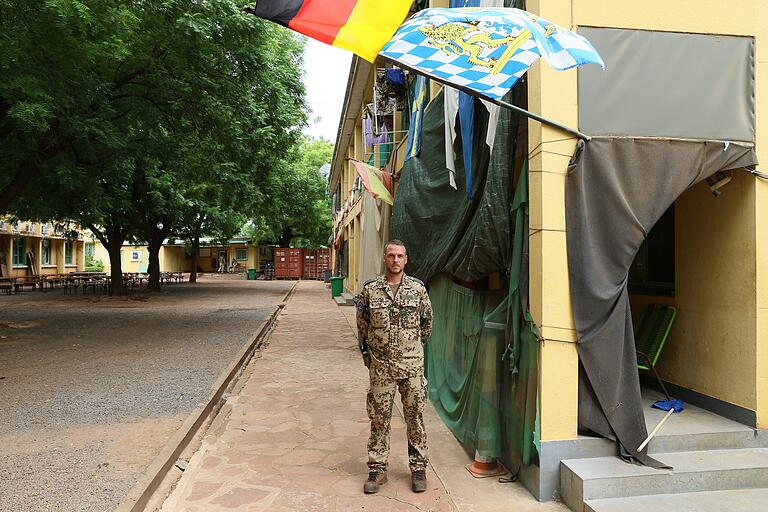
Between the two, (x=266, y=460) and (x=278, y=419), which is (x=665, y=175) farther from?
(x=278, y=419)

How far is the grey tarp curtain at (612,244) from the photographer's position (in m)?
4.12

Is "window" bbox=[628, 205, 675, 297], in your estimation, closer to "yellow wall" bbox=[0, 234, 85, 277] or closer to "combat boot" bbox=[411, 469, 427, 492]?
"combat boot" bbox=[411, 469, 427, 492]

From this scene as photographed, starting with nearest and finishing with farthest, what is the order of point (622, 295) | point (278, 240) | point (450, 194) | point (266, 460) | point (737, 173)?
point (622, 295) < point (737, 173) < point (266, 460) < point (450, 194) < point (278, 240)

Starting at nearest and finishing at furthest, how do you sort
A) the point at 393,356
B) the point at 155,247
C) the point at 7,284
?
1. the point at 393,356
2. the point at 7,284
3. the point at 155,247

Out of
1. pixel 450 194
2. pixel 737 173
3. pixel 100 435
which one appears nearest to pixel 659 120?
pixel 737 173

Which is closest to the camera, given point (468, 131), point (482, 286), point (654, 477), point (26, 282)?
point (654, 477)

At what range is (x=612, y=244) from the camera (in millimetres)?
4211

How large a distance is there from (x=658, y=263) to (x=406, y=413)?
347 cm

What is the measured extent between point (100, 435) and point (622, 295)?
16.8 ft

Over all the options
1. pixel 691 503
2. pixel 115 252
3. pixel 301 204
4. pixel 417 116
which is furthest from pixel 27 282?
pixel 691 503

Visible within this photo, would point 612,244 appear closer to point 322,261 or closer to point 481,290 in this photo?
point 481,290

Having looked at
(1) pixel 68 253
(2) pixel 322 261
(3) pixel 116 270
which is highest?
(1) pixel 68 253

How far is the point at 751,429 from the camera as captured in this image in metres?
4.35

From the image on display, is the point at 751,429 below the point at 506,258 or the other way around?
below
